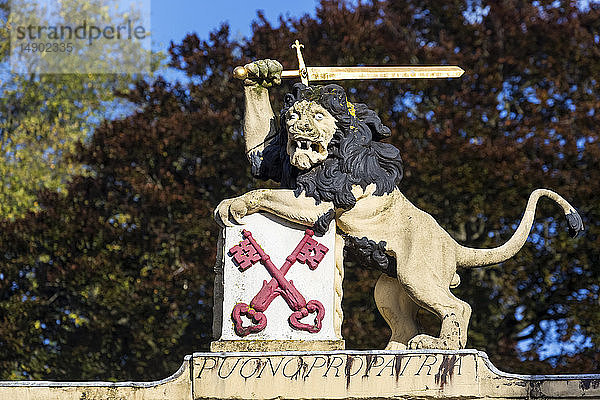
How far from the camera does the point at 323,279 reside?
6.92m

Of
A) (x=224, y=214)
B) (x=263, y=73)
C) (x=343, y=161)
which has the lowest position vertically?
(x=224, y=214)

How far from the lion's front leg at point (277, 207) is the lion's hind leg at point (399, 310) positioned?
844 mm

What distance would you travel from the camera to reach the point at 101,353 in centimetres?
1373

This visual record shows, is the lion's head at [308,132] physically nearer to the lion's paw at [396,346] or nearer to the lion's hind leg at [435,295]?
the lion's hind leg at [435,295]

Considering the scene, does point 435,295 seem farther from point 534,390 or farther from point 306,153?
point 306,153

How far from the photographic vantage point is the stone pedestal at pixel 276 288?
268 inches

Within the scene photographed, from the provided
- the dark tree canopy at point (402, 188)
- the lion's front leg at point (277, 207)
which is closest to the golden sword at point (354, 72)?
the lion's front leg at point (277, 207)

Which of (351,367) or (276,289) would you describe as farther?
(276,289)

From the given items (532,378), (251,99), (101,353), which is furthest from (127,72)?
(532,378)

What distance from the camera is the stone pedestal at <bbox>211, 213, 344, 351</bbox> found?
22.4 feet

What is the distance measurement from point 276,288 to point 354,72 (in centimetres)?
173

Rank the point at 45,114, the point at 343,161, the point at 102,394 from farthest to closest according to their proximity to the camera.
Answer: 1. the point at 45,114
2. the point at 343,161
3. the point at 102,394

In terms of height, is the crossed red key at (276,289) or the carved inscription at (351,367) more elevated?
the crossed red key at (276,289)

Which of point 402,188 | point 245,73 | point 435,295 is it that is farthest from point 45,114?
point 435,295
